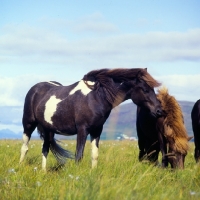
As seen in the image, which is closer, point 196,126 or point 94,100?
point 94,100

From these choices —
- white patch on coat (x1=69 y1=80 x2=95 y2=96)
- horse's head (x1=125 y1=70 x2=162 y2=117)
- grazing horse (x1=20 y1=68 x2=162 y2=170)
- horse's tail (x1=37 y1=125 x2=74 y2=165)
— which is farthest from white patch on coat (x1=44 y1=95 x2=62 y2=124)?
horse's head (x1=125 y1=70 x2=162 y2=117)

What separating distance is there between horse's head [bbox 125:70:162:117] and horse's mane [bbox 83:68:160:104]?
0.27ft

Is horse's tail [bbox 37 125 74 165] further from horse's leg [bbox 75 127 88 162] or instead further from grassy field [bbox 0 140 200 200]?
grassy field [bbox 0 140 200 200]

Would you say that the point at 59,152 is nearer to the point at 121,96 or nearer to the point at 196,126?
the point at 121,96

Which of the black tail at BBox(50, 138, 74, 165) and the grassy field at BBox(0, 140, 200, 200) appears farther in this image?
the black tail at BBox(50, 138, 74, 165)

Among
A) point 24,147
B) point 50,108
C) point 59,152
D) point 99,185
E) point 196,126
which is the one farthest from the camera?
point 196,126

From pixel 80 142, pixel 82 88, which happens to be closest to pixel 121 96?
pixel 82 88

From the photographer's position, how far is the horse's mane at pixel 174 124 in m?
8.70

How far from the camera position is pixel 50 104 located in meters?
10.4

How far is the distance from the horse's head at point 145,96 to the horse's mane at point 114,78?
3.3 inches

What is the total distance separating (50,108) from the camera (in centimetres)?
1030

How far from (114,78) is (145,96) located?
0.87 meters

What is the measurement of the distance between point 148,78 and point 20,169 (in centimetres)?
337

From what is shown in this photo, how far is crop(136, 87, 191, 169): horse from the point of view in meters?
8.66
